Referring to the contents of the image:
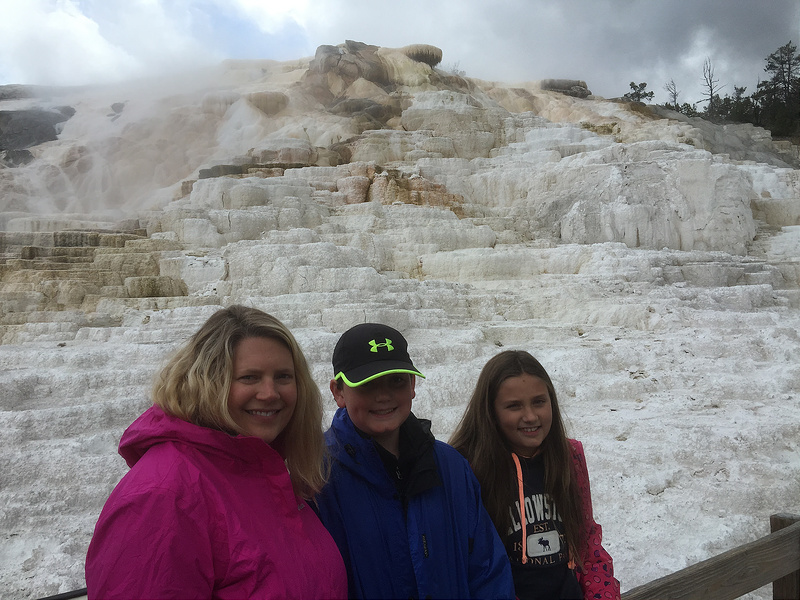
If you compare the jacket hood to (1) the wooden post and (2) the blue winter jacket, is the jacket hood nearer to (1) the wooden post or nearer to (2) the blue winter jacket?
(2) the blue winter jacket

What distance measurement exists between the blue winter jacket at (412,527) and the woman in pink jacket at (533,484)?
0.22 meters

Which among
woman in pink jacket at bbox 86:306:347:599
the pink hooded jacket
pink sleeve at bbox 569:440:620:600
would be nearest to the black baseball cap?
woman in pink jacket at bbox 86:306:347:599

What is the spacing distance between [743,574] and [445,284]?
661 cm

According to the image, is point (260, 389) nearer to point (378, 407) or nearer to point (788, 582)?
point (378, 407)

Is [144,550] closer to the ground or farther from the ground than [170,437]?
closer to the ground

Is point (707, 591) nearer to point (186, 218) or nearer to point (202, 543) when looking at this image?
point (202, 543)

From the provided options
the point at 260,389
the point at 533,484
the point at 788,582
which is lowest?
the point at 788,582

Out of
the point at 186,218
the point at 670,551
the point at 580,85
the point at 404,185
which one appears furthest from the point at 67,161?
the point at 580,85

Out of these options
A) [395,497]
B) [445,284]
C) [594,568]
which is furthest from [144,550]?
[445,284]

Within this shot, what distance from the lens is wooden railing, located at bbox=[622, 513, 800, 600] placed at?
1.71 meters

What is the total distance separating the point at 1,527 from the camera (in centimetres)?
327

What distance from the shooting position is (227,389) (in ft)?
3.59

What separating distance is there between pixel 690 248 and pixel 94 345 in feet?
36.4

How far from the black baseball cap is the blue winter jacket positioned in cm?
Answer: 13
